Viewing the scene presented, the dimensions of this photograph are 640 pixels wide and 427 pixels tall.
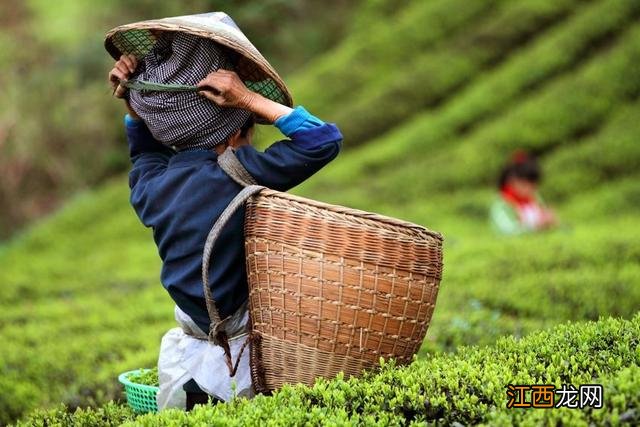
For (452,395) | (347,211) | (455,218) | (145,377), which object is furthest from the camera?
(455,218)

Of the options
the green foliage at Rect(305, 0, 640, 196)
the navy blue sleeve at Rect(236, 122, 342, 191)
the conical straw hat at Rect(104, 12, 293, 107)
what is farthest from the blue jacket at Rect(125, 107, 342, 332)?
the green foliage at Rect(305, 0, 640, 196)

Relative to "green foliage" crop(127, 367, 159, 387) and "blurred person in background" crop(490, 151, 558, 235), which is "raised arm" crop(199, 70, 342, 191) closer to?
"green foliage" crop(127, 367, 159, 387)

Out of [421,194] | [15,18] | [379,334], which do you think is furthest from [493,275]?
[15,18]

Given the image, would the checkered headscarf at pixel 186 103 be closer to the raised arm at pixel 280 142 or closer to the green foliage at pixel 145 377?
the raised arm at pixel 280 142

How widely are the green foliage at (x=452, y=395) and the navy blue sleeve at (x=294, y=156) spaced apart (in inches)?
29.6

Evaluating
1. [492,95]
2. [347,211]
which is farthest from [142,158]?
[492,95]

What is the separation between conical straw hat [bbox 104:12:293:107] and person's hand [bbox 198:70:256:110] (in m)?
0.10

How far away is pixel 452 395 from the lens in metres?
2.78

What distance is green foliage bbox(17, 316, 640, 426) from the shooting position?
2.60 m

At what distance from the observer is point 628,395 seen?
2.58 m

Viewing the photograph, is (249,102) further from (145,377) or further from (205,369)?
(145,377)

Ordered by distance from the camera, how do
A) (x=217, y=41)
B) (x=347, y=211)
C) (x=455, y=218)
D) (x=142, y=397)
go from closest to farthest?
(x=347, y=211) < (x=217, y=41) < (x=142, y=397) < (x=455, y=218)

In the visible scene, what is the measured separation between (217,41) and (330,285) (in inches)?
37.3

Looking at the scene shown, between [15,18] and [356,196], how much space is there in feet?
55.1
